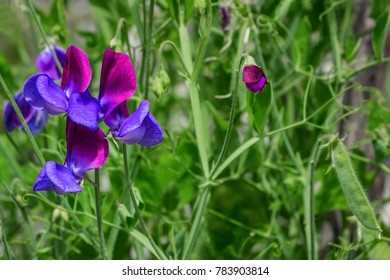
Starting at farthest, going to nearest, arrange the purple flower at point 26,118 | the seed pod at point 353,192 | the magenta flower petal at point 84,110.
→ the purple flower at point 26,118
the seed pod at point 353,192
the magenta flower petal at point 84,110

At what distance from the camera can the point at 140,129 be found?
687 millimetres

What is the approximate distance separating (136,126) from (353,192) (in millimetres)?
269

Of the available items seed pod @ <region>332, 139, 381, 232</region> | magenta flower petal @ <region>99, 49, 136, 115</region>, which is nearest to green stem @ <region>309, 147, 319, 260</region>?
seed pod @ <region>332, 139, 381, 232</region>

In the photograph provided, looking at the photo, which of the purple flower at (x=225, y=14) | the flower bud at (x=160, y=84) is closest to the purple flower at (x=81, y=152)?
the flower bud at (x=160, y=84)

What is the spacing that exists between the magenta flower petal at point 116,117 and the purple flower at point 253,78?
123mm

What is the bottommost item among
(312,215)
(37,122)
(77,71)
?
(312,215)

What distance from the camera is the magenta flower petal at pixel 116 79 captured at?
704mm

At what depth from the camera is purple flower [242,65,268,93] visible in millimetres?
730

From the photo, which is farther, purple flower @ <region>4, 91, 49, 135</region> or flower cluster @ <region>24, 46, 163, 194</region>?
purple flower @ <region>4, 91, 49, 135</region>

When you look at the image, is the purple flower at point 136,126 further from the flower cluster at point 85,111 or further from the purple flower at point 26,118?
the purple flower at point 26,118

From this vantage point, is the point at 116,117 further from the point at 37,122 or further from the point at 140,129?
the point at 37,122

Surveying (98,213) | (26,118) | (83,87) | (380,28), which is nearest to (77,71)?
(83,87)

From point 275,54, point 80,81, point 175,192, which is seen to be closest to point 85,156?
point 80,81

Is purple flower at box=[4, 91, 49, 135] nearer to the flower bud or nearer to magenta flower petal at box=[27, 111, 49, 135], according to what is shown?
magenta flower petal at box=[27, 111, 49, 135]
